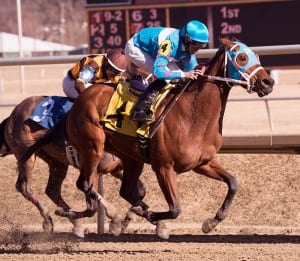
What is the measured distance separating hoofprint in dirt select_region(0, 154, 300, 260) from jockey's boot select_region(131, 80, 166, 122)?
0.99 meters

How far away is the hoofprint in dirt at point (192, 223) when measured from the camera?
703 cm

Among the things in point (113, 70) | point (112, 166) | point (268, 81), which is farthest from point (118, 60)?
point (268, 81)

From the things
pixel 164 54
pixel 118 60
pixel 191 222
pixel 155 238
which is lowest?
pixel 191 222

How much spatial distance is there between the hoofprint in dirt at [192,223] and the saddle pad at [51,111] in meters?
0.93

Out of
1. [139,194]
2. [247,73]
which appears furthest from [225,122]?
[247,73]

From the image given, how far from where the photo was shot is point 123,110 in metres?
7.14

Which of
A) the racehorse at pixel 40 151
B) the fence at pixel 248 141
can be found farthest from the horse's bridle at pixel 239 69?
the fence at pixel 248 141

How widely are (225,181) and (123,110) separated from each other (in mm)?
1002

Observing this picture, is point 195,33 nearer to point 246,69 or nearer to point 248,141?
point 246,69

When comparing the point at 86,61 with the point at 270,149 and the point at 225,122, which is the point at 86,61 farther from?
the point at 225,122

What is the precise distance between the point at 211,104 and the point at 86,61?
159cm

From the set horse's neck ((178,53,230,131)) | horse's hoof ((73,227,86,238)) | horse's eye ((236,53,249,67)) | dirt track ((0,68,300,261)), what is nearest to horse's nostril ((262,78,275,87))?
horse's eye ((236,53,249,67))

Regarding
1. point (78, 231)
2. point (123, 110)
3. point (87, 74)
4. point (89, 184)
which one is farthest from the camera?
point (78, 231)

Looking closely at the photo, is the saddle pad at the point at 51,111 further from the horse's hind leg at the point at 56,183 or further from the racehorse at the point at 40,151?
the horse's hind leg at the point at 56,183
